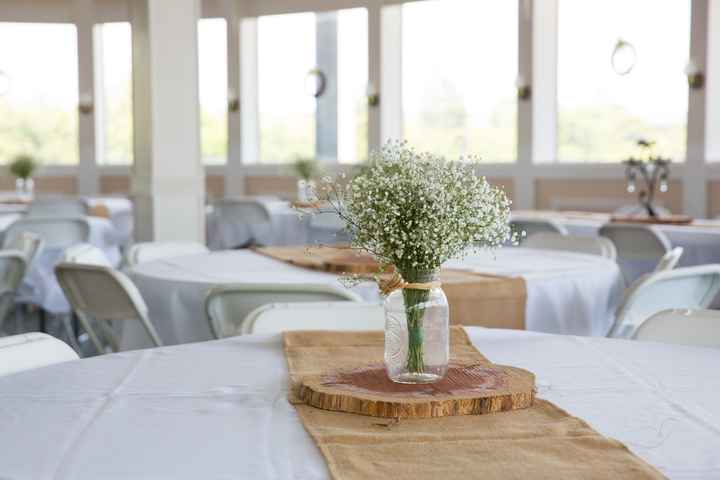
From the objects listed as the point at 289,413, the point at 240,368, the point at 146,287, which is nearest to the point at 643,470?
the point at 289,413

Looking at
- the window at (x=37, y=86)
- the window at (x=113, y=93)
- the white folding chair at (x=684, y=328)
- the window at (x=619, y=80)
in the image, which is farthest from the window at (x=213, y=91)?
the white folding chair at (x=684, y=328)

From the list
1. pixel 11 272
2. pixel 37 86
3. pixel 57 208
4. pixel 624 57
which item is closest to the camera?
pixel 11 272

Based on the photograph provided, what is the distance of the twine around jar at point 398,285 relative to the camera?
155 centimetres

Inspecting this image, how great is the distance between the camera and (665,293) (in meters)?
3.10

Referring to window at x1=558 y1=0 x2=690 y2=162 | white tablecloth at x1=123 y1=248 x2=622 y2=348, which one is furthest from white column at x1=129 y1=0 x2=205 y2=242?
window at x1=558 y1=0 x2=690 y2=162

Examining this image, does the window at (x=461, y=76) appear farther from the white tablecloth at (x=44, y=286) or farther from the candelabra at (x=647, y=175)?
the white tablecloth at (x=44, y=286)

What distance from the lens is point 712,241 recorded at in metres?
5.27

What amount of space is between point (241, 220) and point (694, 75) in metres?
4.13

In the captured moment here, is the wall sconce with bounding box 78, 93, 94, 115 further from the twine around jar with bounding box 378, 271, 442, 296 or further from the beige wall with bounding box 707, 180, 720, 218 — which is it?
the twine around jar with bounding box 378, 271, 442, 296

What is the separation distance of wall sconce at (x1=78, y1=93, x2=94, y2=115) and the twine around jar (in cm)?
1138

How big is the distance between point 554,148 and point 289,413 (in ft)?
29.8

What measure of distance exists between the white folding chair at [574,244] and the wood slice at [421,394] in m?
2.68

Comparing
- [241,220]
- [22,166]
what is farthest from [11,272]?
[22,166]

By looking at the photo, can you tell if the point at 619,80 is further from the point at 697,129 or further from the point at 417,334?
the point at 417,334
